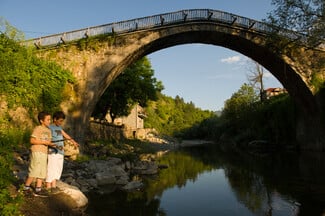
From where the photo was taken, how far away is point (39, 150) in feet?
19.5

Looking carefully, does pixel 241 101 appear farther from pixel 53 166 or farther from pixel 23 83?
pixel 53 166

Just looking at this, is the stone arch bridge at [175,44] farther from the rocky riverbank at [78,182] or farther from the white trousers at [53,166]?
the white trousers at [53,166]

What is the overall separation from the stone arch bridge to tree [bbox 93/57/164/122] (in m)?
6.81

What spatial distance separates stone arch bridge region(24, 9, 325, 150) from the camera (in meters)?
18.3

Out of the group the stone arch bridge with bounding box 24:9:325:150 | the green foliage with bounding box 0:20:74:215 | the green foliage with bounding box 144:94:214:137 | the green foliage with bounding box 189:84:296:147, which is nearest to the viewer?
the green foliage with bounding box 0:20:74:215

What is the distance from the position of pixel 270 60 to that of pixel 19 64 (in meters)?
18.8

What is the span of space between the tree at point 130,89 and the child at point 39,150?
2228 cm

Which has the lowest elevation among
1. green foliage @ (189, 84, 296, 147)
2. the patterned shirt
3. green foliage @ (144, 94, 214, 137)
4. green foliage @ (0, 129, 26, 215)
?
green foliage @ (0, 129, 26, 215)

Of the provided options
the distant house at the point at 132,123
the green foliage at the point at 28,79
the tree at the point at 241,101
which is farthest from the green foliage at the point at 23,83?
the tree at the point at 241,101

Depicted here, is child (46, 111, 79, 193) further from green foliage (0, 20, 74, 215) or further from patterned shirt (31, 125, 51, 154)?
green foliage (0, 20, 74, 215)

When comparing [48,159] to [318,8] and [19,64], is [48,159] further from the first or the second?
[318,8]

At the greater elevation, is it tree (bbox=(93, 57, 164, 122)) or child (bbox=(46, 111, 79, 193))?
tree (bbox=(93, 57, 164, 122))

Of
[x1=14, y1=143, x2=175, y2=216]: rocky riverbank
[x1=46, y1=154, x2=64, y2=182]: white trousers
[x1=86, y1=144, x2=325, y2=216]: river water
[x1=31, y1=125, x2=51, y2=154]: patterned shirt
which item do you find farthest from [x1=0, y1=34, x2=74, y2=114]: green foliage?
[x1=31, y1=125, x2=51, y2=154]: patterned shirt

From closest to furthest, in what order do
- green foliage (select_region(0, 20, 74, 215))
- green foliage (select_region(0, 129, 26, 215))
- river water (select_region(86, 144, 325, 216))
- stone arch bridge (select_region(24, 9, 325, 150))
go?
green foliage (select_region(0, 129, 26, 215))
river water (select_region(86, 144, 325, 216))
green foliage (select_region(0, 20, 74, 215))
stone arch bridge (select_region(24, 9, 325, 150))
